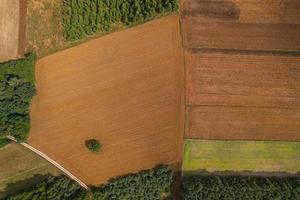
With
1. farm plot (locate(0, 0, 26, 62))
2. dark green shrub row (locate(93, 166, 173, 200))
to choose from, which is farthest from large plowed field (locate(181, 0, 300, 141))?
farm plot (locate(0, 0, 26, 62))

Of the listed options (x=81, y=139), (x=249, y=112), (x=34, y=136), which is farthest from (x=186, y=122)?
(x=34, y=136)

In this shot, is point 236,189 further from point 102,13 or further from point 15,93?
point 15,93

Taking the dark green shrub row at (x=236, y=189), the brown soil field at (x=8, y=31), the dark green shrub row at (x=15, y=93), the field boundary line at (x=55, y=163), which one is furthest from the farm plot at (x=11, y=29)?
the dark green shrub row at (x=236, y=189)

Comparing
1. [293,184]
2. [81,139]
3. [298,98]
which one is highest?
[298,98]

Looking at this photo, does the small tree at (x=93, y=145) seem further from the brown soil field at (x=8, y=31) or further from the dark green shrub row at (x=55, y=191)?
the brown soil field at (x=8, y=31)

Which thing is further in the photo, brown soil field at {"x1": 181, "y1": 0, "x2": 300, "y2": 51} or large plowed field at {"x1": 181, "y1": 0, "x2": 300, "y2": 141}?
large plowed field at {"x1": 181, "y1": 0, "x2": 300, "y2": 141}

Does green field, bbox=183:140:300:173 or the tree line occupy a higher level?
green field, bbox=183:140:300:173

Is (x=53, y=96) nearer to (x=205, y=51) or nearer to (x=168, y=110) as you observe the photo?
(x=168, y=110)

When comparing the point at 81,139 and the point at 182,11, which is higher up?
the point at 182,11

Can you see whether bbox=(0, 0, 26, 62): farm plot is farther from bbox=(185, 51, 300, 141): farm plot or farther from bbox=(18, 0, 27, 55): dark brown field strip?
bbox=(185, 51, 300, 141): farm plot
